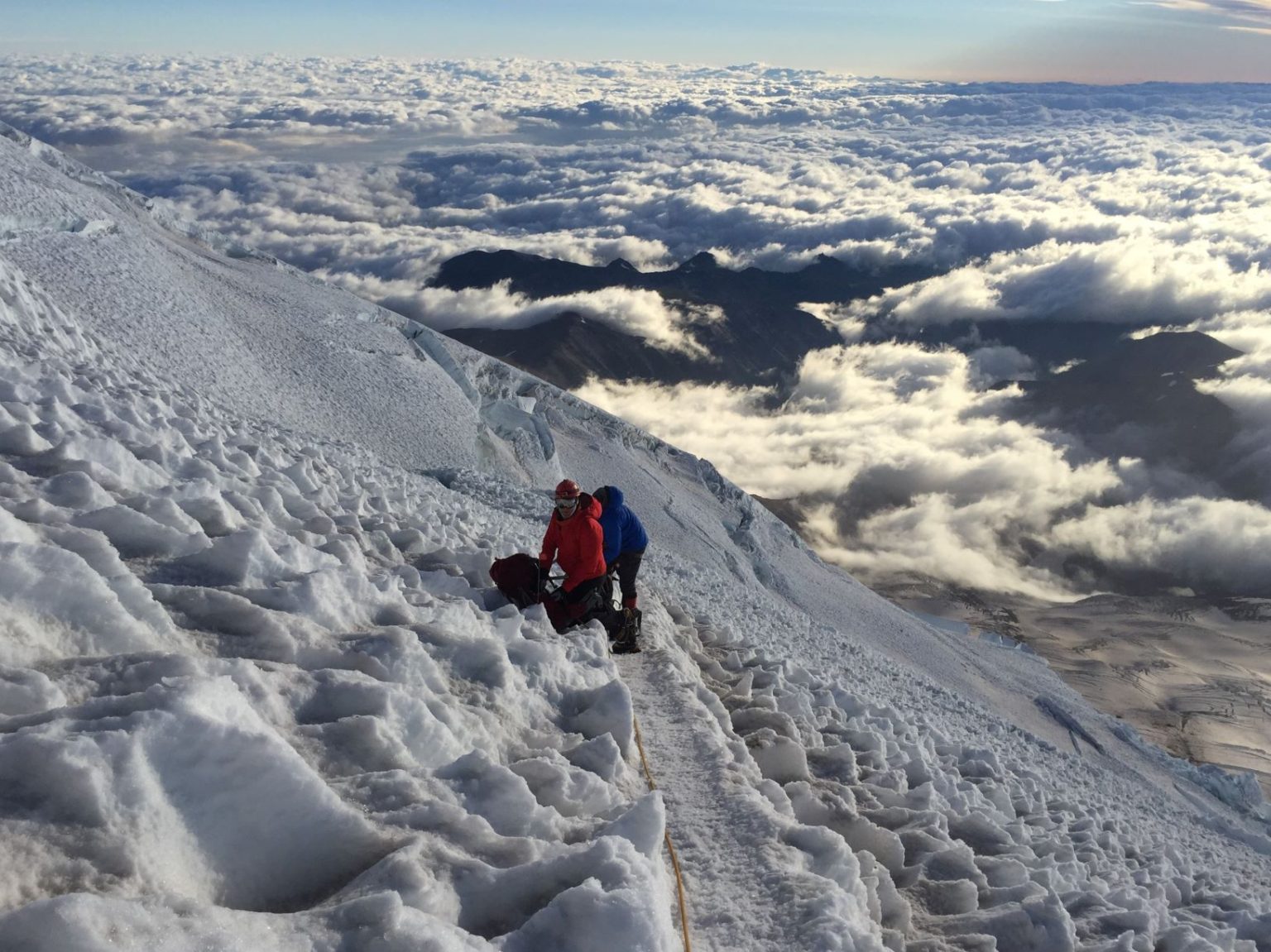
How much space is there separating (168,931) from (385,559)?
6955 millimetres

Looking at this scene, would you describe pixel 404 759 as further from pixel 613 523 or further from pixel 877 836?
pixel 613 523

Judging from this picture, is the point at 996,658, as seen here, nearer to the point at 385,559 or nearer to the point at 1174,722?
the point at 385,559

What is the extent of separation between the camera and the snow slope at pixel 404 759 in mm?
4184

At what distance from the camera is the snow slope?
4.18 metres

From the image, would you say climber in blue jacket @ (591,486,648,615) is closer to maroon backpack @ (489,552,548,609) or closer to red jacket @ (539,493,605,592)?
red jacket @ (539,493,605,592)

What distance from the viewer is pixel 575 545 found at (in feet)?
34.8

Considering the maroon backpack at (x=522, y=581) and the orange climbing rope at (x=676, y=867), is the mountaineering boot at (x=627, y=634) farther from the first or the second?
the orange climbing rope at (x=676, y=867)

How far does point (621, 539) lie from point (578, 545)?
1.16 metres

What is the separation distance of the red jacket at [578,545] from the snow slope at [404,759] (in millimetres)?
844

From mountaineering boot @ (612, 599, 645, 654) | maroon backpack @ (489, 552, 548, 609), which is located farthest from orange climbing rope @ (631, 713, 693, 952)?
mountaineering boot @ (612, 599, 645, 654)

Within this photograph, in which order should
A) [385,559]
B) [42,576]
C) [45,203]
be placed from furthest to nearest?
[45,203], [385,559], [42,576]

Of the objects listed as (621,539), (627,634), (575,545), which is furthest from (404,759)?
(621,539)

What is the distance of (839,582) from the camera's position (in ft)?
154

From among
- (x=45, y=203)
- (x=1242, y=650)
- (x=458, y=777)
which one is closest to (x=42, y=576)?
(x=458, y=777)
